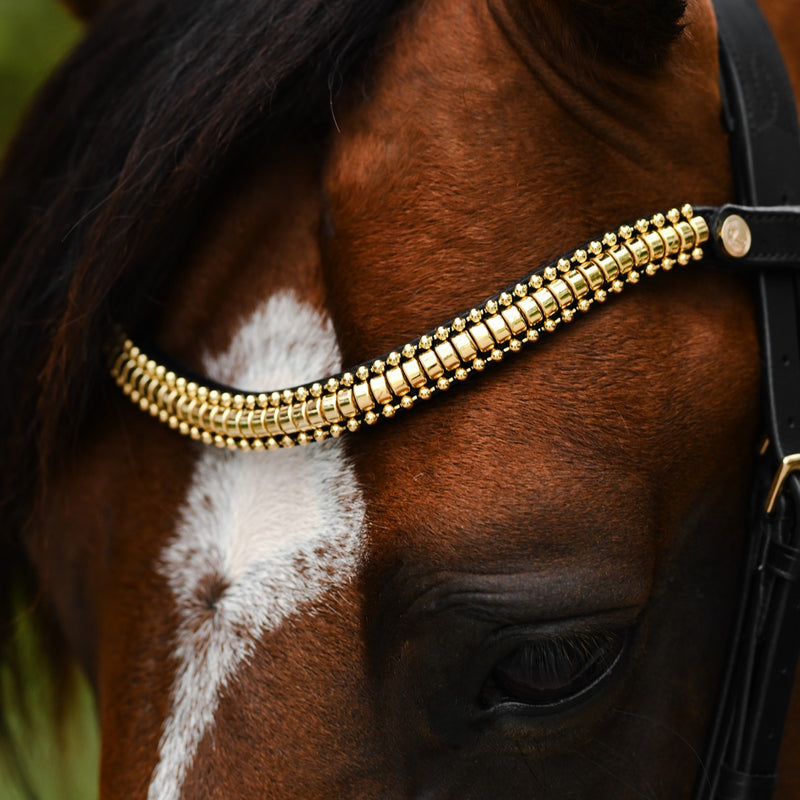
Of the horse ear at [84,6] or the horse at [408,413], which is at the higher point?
the horse ear at [84,6]

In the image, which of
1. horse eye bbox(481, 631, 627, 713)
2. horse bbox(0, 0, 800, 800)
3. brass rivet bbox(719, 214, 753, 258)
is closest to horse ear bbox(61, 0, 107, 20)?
horse bbox(0, 0, 800, 800)

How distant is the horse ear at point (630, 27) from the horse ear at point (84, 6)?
750 millimetres

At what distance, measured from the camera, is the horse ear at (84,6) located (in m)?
1.30

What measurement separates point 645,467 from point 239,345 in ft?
1.26

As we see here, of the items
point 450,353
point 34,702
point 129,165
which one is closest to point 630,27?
point 450,353

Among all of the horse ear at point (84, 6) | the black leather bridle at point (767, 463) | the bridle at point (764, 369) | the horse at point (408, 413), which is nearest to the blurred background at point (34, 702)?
the horse ear at point (84, 6)

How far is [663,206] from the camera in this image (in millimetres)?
896

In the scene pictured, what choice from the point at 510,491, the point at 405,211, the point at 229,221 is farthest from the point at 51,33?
the point at 510,491

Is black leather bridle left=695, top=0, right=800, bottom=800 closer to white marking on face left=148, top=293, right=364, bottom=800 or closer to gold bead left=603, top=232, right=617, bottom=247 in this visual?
gold bead left=603, top=232, right=617, bottom=247

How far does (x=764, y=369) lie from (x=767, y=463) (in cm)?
9

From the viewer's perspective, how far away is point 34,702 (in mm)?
1397

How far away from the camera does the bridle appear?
83 cm

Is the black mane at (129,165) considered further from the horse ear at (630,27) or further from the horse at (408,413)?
the horse ear at (630,27)

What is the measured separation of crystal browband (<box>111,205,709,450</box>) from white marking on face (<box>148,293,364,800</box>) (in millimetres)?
25
